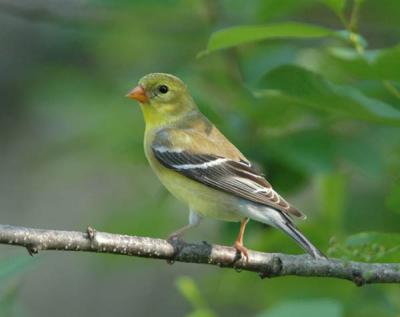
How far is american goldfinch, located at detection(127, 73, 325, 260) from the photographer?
4305 mm

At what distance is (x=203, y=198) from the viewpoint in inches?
178

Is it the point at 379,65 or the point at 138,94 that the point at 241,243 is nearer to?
the point at 379,65

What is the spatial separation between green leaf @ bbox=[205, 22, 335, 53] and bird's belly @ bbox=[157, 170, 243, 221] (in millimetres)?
1268

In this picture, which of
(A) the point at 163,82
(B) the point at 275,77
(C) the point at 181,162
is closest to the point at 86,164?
(A) the point at 163,82

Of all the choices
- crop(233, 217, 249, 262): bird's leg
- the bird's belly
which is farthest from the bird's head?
crop(233, 217, 249, 262): bird's leg

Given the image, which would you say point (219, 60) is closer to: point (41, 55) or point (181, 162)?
point (181, 162)

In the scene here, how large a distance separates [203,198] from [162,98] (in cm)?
106

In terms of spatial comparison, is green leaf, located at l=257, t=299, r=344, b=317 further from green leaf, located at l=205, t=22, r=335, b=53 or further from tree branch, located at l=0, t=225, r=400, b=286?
green leaf, located at l=205, t=22, r=335, b=53

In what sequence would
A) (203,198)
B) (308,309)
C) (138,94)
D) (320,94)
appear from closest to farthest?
(308,309), (320,94), (203,198), (138,94)

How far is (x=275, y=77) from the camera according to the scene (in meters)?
3.51

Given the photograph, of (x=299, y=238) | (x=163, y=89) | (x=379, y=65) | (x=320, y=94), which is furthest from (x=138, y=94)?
(x=379, y=65)

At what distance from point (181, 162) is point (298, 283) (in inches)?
36.2

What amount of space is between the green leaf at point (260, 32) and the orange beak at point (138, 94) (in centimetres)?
174

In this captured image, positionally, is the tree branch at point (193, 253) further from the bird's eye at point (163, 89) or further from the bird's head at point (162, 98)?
the bird's eye at point (163, 89)
